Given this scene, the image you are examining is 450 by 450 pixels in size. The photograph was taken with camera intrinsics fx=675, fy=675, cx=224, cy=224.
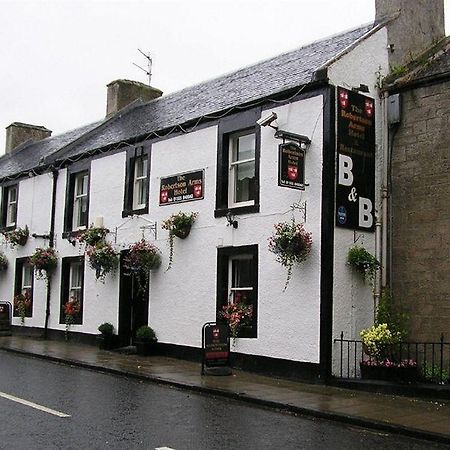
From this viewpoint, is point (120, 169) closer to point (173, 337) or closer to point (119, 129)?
point (119, 129)

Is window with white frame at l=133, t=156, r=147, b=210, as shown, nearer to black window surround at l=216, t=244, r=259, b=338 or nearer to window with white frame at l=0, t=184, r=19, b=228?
black window surround at l=216, t=244, r=259, b=338

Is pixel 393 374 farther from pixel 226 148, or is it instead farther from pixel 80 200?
pixel 80 200

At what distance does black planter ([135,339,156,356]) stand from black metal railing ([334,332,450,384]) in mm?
5319

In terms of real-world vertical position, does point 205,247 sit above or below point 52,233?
below

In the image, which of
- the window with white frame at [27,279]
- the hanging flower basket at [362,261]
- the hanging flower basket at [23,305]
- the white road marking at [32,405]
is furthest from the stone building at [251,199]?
the white road marking at [32,405]

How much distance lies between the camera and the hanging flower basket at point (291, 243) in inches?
495

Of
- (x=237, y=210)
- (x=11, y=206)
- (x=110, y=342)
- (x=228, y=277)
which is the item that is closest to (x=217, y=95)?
(x=237, y=210)

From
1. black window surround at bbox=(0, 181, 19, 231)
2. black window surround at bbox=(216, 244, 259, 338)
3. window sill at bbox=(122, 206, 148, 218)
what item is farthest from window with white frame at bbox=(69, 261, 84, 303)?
black window surround at bbox=(216, 244, 259, 338)

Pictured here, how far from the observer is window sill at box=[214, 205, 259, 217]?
14047mm

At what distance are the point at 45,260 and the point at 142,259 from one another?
5026 mm

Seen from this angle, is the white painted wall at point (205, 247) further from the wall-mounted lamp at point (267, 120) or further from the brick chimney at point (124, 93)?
the brick chimney at point (124, 93)

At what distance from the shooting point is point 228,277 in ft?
48.1

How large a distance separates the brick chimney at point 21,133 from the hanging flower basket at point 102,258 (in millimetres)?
13902

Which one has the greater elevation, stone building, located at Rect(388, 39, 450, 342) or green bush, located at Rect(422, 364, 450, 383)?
stone building, located at Rect(388, 39, 450, 342)
